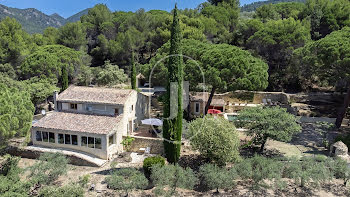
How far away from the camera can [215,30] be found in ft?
180

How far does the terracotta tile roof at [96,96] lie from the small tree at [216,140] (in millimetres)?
8876

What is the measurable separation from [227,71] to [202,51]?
18.4 ft

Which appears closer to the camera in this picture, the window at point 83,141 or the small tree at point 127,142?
the window at point 83,141

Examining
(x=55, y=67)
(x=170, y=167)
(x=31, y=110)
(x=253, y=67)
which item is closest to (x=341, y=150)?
(x=253, y=67)

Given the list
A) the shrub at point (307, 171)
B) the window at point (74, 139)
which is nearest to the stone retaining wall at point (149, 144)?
the window at point (74, 139)

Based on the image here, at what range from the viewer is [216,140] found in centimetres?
2097

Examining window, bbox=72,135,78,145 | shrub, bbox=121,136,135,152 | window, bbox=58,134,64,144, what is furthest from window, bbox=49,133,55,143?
shrub, bbox=121,136,135,152

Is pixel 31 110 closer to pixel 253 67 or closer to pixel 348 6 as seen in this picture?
pixel 253 67

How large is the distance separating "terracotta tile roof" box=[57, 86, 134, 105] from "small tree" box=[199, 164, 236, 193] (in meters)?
11.4

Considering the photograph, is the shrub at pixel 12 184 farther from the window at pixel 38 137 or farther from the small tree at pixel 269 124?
the small tree at pixel 269 124

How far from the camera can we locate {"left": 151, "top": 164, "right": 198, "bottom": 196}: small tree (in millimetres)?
18500

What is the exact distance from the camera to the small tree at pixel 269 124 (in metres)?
22.9

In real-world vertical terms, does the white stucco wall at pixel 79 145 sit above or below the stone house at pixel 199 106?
below

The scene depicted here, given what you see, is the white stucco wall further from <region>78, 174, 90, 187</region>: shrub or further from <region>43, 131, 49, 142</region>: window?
<region>78, 174, 90, 187</region>: shrub
